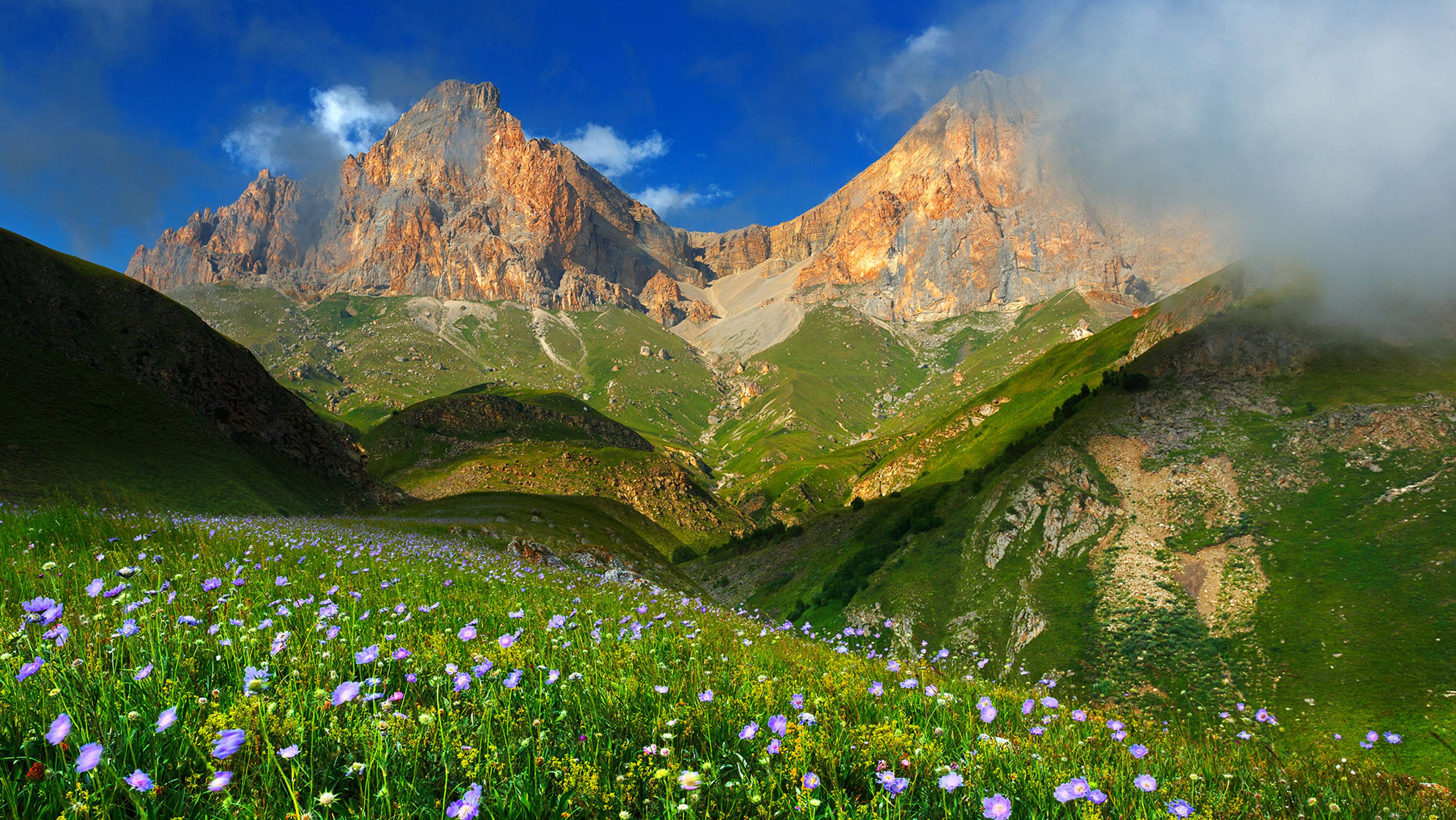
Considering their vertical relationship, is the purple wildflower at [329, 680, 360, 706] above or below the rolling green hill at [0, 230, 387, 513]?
below

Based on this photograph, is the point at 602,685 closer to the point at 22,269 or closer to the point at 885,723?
the point at 885,723

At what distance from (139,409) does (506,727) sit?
7484cm

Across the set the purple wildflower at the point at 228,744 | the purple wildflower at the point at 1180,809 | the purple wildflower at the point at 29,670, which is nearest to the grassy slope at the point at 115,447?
the purple wildflower at the point at 29,670

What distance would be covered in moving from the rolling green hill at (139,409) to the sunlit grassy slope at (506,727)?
37.8 m

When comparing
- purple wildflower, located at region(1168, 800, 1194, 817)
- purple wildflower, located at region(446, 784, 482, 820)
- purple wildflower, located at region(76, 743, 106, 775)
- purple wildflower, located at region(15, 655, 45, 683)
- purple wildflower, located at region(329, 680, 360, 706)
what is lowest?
purple wildflower, located at region(1168, 800, 1194, 817)

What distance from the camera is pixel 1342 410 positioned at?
41344 millimetres

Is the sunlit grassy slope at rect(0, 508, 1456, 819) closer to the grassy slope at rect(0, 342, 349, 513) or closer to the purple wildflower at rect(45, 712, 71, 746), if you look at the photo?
the purple wildflower at rect(45, 712, 71, 746)

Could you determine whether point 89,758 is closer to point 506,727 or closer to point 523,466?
point 506,727

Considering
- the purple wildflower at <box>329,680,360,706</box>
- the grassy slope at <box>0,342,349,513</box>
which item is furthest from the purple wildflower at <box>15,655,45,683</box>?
the grassy slope at <box>0,342,349,513</box>

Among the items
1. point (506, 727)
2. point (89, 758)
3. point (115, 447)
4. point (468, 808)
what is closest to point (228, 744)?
point (89, 758)

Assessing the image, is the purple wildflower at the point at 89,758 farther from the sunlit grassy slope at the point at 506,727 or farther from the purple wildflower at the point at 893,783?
the purple wildflower at the point at 893,783

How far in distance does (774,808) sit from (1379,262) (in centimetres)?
7768

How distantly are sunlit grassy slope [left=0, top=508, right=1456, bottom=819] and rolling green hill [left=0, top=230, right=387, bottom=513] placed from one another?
37.8 metres

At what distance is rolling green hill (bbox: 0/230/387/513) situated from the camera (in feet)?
144
